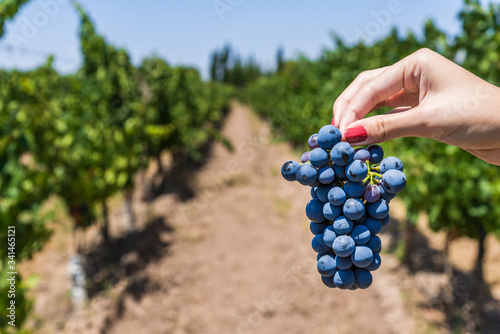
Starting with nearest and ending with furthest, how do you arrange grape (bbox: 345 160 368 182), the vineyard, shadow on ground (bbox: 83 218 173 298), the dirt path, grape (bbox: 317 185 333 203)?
grape (bbox: 345 160 368 182)
grape (bbox: 317 185 333 203)
the vineyard
the dirt path
shadow on ground (bbox: 83 218 173 298)

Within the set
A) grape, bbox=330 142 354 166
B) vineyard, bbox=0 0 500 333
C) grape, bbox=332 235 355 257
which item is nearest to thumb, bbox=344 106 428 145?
grape, bbox=330 142 354 166

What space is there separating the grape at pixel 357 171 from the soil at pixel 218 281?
12.7 ft

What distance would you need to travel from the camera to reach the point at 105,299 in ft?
16.2

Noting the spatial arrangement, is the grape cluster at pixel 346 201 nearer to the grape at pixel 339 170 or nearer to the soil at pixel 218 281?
the grape at pixel 339 170

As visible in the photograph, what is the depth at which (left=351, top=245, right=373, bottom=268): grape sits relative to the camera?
41.6 inches

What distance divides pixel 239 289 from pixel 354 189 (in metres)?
4.52

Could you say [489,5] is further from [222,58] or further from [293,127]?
[222,58]

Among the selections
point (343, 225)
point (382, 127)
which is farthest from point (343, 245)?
point (382, 127)

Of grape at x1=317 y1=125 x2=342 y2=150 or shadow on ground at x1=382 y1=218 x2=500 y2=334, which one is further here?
shadow on ground at x1=382 y1=218 x2=500 y2=334

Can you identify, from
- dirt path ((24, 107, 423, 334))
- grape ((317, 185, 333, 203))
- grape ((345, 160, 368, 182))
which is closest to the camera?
grape ((345, 160, 368, 182))

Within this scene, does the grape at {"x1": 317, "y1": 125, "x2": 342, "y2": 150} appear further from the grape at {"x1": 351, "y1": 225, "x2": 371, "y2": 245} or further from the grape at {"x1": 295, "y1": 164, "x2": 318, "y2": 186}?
the grape at {"x1": 351, "y1": 225, "x2": 371, "y2": 245}

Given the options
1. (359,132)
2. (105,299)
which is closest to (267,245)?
(105,299)

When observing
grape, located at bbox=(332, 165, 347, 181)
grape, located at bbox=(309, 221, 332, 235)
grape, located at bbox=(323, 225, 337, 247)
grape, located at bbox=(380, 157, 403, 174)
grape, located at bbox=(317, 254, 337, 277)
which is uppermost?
grape, located at bbox=(380, 157, 403, 174)

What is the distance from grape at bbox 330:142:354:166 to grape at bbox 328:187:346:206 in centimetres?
8
